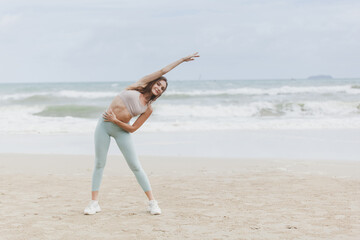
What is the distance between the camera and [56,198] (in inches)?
230

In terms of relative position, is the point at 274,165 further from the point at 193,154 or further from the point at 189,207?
the point at 189,207

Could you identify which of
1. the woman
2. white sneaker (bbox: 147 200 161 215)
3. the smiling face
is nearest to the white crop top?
the woman

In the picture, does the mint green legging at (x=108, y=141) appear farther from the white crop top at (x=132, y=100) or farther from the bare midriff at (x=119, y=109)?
the white crop top at (x=132, y=100)

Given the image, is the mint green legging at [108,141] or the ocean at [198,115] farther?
the ocean at [198,115]

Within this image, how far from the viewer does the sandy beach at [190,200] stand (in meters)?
4.29

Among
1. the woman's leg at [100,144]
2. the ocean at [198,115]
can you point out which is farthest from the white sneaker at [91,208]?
the ocean at [198,115]

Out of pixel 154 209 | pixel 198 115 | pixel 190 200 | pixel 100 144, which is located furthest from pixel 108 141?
pixel 198 115

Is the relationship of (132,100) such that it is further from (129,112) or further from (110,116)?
(110,116)

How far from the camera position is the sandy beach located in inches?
169

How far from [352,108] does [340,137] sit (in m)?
15.8

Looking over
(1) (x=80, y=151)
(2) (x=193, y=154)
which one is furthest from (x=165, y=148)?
(1) (x=80, y=151)

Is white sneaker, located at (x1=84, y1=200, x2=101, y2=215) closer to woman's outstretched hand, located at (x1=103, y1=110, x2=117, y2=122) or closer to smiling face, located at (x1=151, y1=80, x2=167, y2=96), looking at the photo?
woman's outstretched hand, located at (x1=103, y1=110, x2=117, y2=122)

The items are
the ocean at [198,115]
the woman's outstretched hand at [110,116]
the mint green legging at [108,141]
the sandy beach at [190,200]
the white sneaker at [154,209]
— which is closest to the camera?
the sandy beach at [190,200]

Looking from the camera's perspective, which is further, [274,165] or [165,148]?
[165,148]
